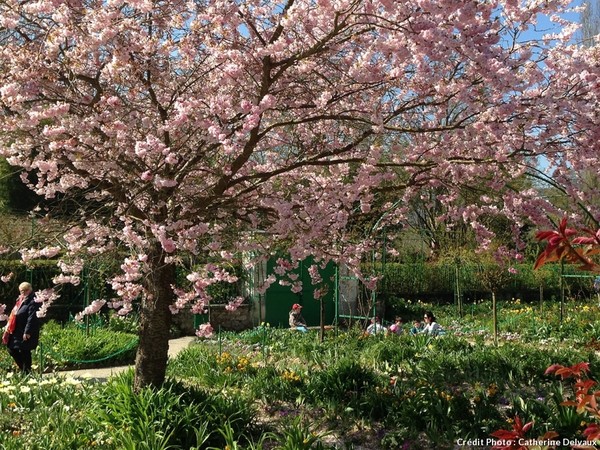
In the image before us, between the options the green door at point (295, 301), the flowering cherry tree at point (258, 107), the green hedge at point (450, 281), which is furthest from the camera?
the green hedge at point (450, 281)

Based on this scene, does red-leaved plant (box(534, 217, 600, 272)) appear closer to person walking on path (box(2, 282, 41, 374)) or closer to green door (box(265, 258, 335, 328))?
person walking on path (box(2, 282, 41, 374))

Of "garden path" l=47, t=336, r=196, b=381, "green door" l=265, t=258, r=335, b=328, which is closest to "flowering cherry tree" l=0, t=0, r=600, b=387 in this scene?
"garden path" l=47, t=336, r=196, b=381

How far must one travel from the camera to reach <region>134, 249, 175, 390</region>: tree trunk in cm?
524

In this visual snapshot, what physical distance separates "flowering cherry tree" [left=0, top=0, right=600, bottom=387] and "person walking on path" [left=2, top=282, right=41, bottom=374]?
2.50m

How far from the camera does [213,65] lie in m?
4.91

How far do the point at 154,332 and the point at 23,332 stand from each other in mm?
3329

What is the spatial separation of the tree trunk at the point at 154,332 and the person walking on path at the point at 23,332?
2.92 meters

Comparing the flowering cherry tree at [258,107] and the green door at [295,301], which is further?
the green door at [295,301]

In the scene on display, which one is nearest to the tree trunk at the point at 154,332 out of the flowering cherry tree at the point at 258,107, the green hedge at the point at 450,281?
the flowering cherry tree at the point at 258,107

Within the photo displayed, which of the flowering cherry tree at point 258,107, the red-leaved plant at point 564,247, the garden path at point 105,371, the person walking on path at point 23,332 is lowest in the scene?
the garden path at point 105,371

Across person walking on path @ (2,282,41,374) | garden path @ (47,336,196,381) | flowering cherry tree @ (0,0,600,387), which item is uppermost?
flowering cherry tree @ (0,0,600,387)

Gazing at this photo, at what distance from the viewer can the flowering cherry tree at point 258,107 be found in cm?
418

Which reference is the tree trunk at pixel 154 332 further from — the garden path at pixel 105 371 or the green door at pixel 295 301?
the green door at pixel 295 301

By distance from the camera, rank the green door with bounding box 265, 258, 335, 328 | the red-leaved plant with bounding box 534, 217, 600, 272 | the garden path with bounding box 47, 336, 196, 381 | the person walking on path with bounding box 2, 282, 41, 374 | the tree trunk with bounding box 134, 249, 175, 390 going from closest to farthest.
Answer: the red-leaved plant with bounding box 534, 217, 600, 272 → the tree trunk with bounding box 134, 249, 175, 390 → the garden path with bounding box 47, 336, 196, 381 → the person walking on path with bounding box 2, 282, 41, 374 → the green door with bounding box 265, 258, 335, 328
